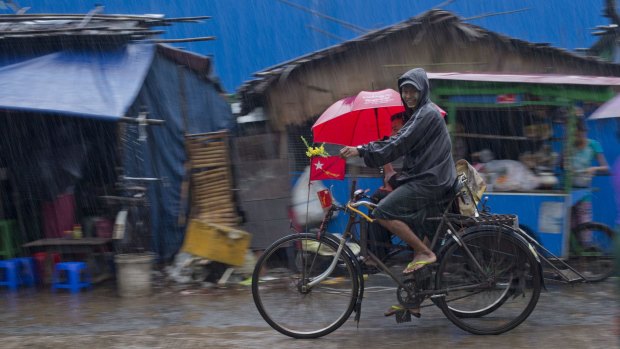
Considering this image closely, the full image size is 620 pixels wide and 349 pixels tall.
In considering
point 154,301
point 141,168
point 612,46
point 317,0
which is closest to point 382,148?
point 154,301

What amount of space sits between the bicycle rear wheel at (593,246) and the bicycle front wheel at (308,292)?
346 cm

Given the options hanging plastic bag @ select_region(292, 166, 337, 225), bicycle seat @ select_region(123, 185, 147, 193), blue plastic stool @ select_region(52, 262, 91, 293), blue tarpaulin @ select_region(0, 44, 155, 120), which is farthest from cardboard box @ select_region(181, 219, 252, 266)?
blue tarpaulin @ select_region(0, 44, 155, 120)

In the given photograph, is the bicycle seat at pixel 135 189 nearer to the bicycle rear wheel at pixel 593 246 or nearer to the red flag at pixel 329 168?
the red flag at pixel 329 168

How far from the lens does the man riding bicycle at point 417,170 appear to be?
16.7ft

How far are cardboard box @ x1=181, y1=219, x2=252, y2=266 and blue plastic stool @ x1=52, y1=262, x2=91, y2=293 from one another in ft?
4.02

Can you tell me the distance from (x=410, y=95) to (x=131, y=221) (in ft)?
13.2

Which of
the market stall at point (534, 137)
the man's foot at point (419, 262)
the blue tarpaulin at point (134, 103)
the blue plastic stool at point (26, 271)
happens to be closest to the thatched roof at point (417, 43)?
the market stall at point (534, 137)

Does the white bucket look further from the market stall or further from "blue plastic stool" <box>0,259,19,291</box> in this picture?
the market stall

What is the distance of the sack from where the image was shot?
5523mm

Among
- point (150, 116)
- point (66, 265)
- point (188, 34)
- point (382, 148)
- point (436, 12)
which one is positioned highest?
point (188, 34)

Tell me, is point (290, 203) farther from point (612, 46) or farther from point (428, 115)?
point (612, 46)

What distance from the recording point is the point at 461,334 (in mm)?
5438

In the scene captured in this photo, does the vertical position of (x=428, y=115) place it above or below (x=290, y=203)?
above

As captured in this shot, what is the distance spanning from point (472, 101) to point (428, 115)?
256 cm
